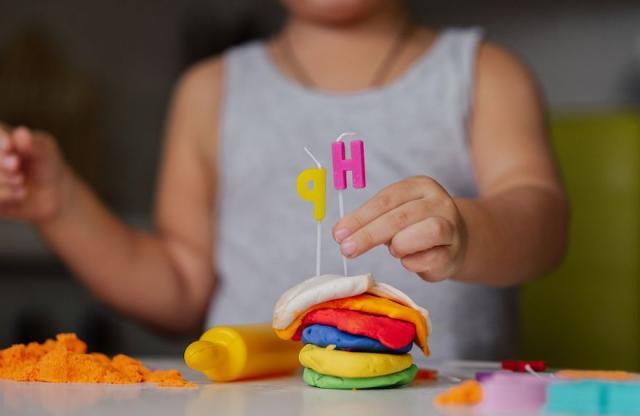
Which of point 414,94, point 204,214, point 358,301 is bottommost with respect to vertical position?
point 358,301

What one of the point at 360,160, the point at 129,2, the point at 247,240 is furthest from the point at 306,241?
the point at 129,2

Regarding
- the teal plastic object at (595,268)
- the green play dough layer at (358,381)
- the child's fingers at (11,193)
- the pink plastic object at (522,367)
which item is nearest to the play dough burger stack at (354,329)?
the green play dough layer at (358,381)

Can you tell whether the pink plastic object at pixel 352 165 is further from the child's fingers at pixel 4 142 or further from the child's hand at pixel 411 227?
the child's fingers at pixel 4 142

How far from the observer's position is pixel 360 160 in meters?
0.68

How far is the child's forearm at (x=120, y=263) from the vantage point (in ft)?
3.72

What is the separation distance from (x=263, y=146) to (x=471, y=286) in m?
0.31

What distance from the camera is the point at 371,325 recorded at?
0.63 m

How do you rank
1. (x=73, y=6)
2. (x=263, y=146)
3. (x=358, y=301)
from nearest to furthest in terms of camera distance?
(x=358, y=301), (x=263, y=146), (x=73, y=6)

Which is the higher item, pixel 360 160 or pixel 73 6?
pixel 73 6

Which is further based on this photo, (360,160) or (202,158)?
(202,158)

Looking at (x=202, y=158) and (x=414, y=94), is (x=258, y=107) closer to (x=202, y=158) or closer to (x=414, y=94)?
(x=202, y=158)

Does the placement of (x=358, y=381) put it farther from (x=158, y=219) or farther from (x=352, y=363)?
(x=158, y=219)

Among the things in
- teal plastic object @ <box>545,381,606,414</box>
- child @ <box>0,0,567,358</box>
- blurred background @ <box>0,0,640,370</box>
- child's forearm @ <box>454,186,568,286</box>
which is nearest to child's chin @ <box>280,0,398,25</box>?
child @ <box>0,0,567,358</box>

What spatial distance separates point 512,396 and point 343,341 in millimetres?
126
